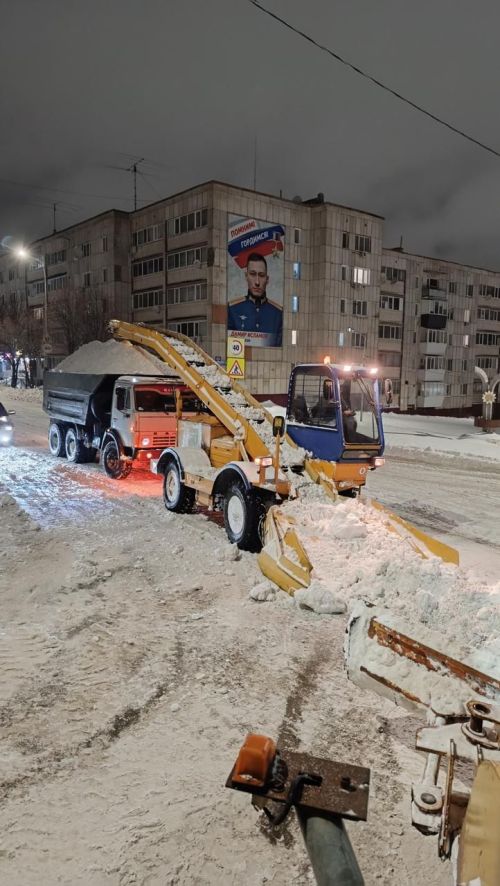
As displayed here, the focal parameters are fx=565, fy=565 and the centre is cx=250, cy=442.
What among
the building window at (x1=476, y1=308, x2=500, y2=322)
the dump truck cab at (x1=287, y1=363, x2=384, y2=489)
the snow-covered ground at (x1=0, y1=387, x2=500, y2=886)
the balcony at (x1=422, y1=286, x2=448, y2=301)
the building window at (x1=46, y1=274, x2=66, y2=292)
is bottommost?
the snow-covered ground at (x1=0, y1=387, x2=500, y2=886)

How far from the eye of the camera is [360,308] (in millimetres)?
46688

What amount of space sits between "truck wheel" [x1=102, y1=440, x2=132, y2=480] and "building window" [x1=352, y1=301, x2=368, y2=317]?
3647 cm

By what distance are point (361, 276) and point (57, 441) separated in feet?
118

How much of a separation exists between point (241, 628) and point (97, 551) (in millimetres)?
3124

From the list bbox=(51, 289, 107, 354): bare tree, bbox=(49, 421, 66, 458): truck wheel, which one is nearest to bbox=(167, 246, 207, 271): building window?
bbox=(51, 289, 107, 354): bare tree

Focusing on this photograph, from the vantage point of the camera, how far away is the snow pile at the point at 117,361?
1326cm

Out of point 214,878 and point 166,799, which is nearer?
point 214,878

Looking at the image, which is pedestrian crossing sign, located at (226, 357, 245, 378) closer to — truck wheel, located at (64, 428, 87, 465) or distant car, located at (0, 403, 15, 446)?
truck wheel, located at (64, 428, 87, 465)

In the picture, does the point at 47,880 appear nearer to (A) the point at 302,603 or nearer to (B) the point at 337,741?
(B) the point at 337,741

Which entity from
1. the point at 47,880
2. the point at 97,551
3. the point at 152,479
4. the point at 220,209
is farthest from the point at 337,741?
the point at 220,209

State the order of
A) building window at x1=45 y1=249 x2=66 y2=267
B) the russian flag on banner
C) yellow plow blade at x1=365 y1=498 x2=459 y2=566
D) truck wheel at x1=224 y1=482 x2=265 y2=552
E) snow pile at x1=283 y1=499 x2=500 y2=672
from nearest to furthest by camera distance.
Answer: snow pile at x1=283 y1=499 x2=500 y2=672 < yellow plow blade at x1=365 y1=498 x2=459 y2=566 < truck wheel at x1=224 y1=482 x2=265 y2=552 < the russian flag on banner < building window at x1=45 y1=249 x2=66 y2=267

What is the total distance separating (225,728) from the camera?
427cm

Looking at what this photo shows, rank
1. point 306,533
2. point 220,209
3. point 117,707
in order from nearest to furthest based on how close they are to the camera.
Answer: point 117,707 < point 306,533 < point 220,209

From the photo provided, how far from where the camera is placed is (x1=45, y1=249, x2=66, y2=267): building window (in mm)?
55406
